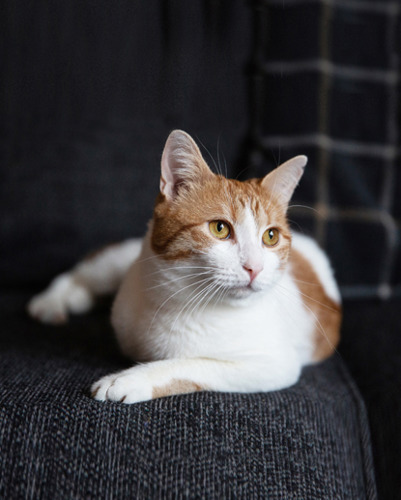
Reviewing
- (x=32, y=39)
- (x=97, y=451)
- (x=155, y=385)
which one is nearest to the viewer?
(x=97, y=451)

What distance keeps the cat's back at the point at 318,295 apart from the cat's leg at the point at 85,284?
22.0 inches

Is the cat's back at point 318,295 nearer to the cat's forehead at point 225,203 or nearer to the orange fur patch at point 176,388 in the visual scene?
the cat's forehead at point 225,203

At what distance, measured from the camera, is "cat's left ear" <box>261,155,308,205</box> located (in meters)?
1.16

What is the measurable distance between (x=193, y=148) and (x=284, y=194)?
0.30 meters

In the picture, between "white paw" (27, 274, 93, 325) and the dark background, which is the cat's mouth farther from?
"white paw" (27, 274, 93, 325)

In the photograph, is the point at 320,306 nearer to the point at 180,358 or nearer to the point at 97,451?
the point at 180,358

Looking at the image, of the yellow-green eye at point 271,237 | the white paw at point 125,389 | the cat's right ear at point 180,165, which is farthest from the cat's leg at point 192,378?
the cat's right ear at point 180,165

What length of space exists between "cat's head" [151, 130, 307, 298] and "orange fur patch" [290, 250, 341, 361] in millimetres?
318

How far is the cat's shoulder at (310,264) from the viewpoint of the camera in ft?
4.93

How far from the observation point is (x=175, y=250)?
1.08m

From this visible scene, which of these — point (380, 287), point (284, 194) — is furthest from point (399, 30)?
point (284, 194)

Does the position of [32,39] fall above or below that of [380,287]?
above

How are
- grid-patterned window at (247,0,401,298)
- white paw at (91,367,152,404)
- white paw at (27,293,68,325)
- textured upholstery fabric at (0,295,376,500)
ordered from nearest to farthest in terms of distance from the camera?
textured upholstery fabric at (0,295,376,500), white paw at (91,367,152,404), white paw at (27,293,68,325), grid-patterned window at (247,0,401,298)

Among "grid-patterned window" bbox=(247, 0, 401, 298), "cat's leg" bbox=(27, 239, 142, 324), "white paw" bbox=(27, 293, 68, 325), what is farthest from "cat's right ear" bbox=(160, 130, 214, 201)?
"grid-patterned window" bbox=(247, 0, 401, 298)
